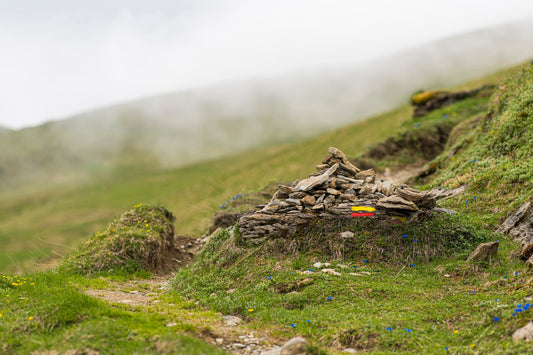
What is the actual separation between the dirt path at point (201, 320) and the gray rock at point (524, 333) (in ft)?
11.5

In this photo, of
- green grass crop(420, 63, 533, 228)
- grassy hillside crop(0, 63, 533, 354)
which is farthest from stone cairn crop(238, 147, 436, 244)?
green grass crop(420, 63, 533, 228)

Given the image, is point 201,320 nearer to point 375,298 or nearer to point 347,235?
point 375,298

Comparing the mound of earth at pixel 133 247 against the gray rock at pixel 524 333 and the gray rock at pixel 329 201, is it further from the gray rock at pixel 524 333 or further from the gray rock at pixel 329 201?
the gray rock at pixel 524 333

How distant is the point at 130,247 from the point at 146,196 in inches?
1015

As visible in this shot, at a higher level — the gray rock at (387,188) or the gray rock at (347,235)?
the gray rock at (387,188)

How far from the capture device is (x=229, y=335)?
24.3 ft

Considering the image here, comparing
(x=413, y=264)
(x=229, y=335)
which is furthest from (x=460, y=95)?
(x=229, y=335)

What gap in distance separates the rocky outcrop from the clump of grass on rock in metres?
10.2

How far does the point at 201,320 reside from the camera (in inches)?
325

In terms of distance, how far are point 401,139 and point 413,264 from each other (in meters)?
15.9

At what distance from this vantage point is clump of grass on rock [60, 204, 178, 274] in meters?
13.0

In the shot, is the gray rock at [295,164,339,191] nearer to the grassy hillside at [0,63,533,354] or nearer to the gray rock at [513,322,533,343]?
the grassy hillside at [0,63,533,354]

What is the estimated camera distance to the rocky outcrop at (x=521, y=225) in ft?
33.7

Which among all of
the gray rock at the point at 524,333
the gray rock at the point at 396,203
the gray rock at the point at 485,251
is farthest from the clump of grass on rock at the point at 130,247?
the gray rock at the point at 524,333
